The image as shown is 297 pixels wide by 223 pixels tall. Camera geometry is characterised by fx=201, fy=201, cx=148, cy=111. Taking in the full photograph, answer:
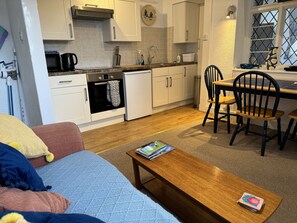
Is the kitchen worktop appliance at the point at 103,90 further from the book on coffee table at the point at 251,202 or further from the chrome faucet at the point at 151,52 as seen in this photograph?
the book on coffee table at the point at 251,202

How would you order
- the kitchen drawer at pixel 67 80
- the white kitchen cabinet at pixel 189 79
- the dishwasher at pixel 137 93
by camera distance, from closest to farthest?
the kitchen drawer at pixel 67 80 < the dishwasher at pixel 137 93 < the white kitchen cabinet at pixel 189 79

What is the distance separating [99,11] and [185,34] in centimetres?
189

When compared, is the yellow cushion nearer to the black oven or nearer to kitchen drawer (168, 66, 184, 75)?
the black oven

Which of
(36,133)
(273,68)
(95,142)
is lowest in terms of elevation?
(95,142)

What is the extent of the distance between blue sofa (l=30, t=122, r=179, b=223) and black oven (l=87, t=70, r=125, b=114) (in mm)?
1504

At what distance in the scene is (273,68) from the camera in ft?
9.64

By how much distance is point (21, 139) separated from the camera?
1238 mm

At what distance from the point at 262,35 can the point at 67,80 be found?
10.0 feet

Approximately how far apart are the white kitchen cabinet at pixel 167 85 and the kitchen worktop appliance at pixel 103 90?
2.49 feet

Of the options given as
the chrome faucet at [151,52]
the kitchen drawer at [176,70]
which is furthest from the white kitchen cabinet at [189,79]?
the chrome faucet at [151,52]

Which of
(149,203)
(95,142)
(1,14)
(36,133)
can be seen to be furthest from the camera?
(95,142)

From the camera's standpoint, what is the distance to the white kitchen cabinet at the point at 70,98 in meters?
2.72

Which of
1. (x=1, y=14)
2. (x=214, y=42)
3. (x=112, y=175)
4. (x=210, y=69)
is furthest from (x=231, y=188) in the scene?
(x=1, y=14)

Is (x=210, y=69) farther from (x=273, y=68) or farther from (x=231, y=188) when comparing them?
(x=231, y=188)
